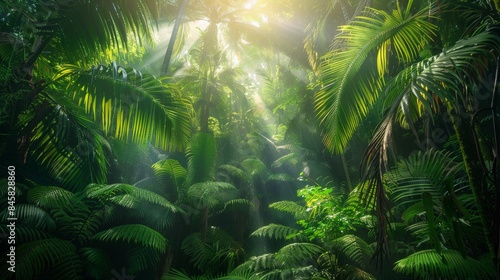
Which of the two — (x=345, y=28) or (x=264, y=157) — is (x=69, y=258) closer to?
(x=345, y=28)

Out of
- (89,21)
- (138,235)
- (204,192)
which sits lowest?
(138,235)

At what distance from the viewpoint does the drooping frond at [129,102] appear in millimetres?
3211

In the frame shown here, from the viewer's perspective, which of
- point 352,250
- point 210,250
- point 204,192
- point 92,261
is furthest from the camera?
point 210,250

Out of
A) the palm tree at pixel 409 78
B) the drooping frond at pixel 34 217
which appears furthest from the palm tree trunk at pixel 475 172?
the drooping frond at pixel 34 217

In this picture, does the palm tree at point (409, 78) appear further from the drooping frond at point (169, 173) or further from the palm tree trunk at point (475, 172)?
the drooping frond at point (169, 173)

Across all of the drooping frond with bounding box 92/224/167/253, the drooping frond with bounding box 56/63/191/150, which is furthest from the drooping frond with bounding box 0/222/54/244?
the drooping frond with bounding box 56/63/191/150

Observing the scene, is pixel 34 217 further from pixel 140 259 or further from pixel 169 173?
pixel 169 173

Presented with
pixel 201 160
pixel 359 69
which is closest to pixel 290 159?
pixel 201 160

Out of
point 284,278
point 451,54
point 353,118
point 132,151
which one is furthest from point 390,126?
point 132,151

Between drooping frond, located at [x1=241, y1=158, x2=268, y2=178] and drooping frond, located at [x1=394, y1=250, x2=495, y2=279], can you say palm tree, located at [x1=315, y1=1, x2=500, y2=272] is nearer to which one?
drooping frond, located at [x1=394, y1=250, x2=495, y2=279]

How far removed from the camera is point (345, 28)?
11.1 ft

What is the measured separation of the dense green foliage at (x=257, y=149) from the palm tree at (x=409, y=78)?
0.05 ft

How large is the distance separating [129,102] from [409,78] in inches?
92.2

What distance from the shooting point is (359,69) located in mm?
3219
